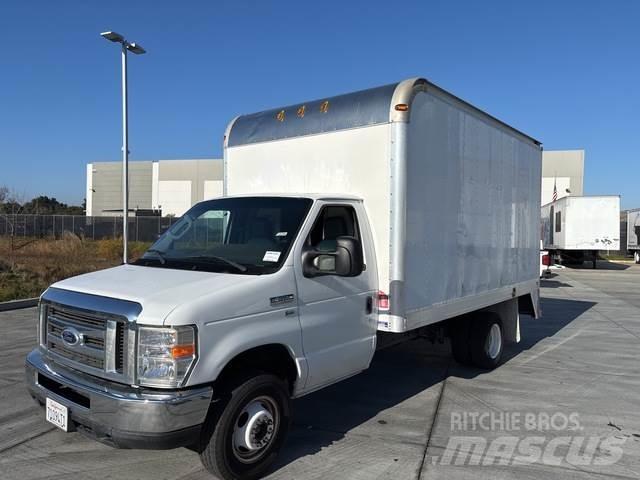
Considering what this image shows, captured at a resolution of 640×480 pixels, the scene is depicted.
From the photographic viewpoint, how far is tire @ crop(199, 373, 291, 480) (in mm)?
3588

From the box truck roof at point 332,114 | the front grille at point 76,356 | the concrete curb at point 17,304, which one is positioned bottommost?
A: the concrete curb at point 17,304

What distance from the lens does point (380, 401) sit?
5.82 meters

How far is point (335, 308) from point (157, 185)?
63.7 meters

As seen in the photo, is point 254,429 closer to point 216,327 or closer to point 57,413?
point 216,327

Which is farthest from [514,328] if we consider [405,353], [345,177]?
[345,177]

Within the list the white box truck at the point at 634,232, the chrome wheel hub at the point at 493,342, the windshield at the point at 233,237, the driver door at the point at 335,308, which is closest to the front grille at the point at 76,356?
the windshield at the point at 233,237

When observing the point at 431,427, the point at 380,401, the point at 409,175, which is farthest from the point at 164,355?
the point at 380,401

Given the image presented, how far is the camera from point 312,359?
4.25 metres

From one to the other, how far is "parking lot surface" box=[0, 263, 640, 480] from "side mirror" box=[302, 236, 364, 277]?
155cm

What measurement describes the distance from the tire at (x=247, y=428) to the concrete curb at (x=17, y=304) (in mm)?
9643

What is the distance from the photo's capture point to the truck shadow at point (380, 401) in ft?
15.8

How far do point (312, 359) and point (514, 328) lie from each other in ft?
16.2

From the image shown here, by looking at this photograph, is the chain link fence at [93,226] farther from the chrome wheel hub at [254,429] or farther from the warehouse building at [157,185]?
the chrome wheel hub at [254,429]

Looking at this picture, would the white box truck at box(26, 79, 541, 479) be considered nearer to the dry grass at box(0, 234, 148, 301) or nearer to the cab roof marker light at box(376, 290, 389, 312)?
the cab roof marker light at box(376, 290, 389, 312)
